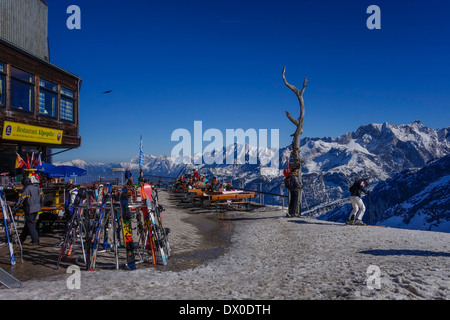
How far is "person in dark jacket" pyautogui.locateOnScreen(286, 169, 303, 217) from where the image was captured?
14.7 metres

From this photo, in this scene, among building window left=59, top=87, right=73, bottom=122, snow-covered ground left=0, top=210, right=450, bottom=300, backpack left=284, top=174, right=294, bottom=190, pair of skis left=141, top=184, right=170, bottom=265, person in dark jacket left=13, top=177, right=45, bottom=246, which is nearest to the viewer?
snow-covered ground left=0, top=210, right=450, bottom=300

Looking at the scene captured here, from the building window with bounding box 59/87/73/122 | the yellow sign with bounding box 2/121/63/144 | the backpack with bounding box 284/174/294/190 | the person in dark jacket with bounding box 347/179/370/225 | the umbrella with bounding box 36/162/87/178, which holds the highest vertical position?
the building window with bounding box 59/87/73/122

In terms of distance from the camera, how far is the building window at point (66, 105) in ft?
71.8

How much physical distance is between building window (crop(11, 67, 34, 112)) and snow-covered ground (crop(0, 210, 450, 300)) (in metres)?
15.5

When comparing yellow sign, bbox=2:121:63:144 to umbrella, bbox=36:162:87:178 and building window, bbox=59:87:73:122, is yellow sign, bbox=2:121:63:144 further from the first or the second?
umbrella, bbox=36:162:87:178

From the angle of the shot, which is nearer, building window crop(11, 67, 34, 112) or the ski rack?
the ski rack

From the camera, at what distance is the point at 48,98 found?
2055 centimetres

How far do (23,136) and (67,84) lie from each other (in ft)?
18.5

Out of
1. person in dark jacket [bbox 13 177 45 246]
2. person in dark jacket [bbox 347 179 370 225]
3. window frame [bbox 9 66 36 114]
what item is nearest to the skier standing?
person in dark jacket [bbox 347 179 370 225]

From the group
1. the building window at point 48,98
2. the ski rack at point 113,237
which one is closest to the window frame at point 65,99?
the building window at point 48,98

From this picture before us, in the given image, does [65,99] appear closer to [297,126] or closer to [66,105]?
[66,105]

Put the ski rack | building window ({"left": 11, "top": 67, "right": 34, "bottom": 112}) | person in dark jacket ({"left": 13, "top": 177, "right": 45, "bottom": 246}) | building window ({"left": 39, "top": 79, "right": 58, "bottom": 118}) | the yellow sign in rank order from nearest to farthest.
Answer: the ski rack → person in dark jacket ({"left": 13, "top": 177, "right": 45, "bottom": 246}) → the yellow sign → building window ({"left": 11, "top": 67, "right": 34, "bottom": 112}) → building window ({"left": 39, "top": 79, "right": 58, "bottom": 118})
